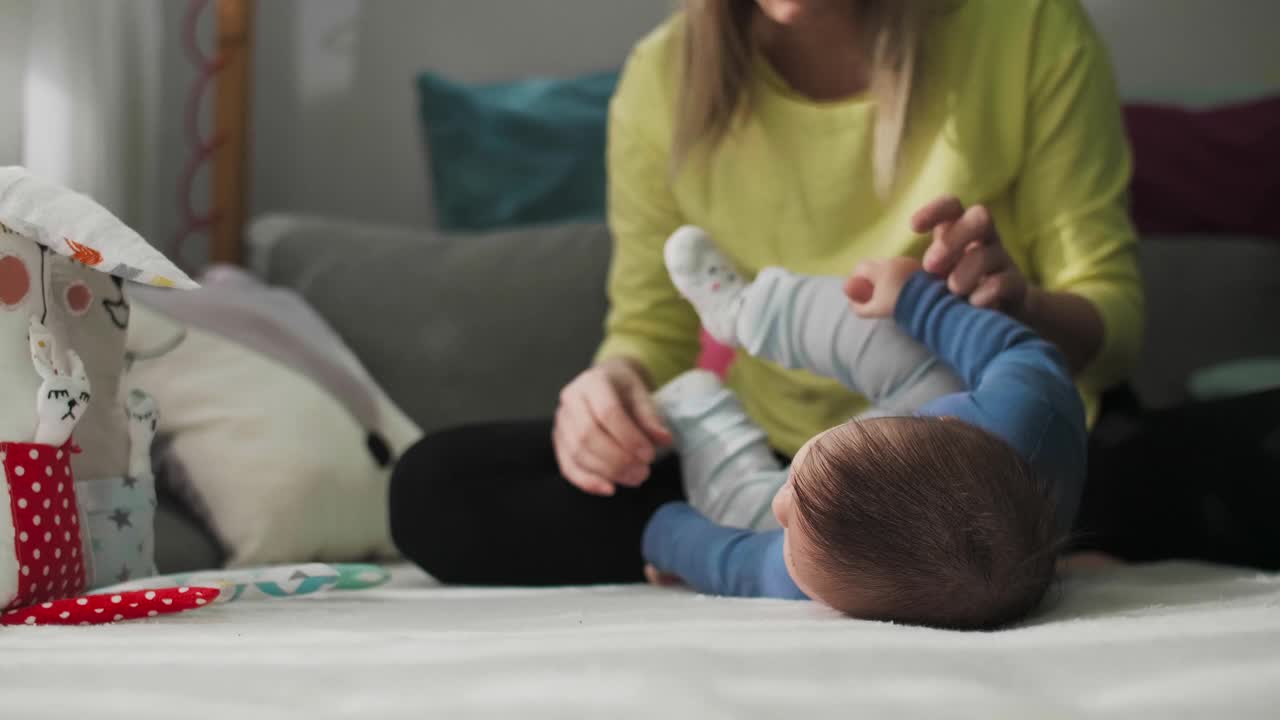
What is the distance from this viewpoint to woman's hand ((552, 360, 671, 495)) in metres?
1.06

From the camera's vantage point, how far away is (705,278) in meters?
1.09

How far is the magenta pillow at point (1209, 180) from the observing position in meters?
1.75

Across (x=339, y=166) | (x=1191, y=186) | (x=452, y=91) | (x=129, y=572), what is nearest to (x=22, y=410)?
(x=129, y=572)

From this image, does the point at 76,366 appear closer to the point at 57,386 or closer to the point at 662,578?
the point at 57,386

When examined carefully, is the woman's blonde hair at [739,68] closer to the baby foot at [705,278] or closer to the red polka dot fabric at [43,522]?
the baby foot at [705,278]

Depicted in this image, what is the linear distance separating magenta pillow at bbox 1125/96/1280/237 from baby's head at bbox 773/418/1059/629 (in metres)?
1.13

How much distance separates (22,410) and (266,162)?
1376 millimetres

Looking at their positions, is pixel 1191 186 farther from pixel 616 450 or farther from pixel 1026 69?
pixel 616 450

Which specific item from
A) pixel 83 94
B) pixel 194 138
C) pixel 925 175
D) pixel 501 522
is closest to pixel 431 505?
pixel 501 522

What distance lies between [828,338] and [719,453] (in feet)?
0.45

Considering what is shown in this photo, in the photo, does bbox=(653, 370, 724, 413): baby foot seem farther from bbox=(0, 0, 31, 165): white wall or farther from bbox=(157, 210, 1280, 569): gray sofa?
bbox=(0, 0, 31, 165): white wall

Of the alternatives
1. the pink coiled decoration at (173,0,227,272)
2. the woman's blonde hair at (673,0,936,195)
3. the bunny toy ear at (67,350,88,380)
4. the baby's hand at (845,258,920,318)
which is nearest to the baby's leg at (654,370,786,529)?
the baby's hand at (845,258,920,318)

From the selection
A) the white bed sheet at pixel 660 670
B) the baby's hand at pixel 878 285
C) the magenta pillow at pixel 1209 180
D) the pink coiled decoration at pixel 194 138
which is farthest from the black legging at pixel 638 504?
the pink coiled decoration at pixel 194 138

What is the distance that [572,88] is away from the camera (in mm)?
1906
